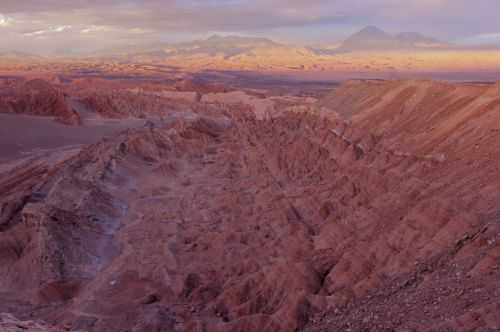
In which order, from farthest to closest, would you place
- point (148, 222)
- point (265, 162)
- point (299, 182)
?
point (265, 162), point (299, 182), point (148, 222)

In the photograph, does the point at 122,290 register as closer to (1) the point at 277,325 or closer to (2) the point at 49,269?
(2) the point at 49,269

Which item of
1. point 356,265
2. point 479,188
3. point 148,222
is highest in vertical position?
point 479,188

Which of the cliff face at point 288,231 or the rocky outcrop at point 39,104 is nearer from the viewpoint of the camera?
the cliff face at point 288,231

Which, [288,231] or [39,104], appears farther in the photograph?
[39,104]

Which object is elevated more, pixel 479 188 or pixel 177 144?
pixel 479 188

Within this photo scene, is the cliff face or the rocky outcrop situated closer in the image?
the cliff face

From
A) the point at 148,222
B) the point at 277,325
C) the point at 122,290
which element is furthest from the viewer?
the point at 148,222

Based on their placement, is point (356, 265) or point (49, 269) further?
point (49, 269)

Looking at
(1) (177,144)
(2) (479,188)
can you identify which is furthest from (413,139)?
(1) (177,144)
